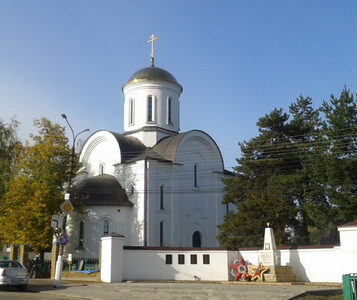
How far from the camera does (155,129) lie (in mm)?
34656

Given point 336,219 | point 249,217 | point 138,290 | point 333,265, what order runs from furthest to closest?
1. point 249,217
2. point 336,219
3. point 333,265
4. point 138,290

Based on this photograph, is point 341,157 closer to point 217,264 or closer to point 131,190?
point 217,264

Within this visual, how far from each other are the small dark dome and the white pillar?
695 inches

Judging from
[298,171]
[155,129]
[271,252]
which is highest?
[155,129]

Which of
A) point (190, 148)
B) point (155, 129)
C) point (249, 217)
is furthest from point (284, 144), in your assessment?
point (155, 129)

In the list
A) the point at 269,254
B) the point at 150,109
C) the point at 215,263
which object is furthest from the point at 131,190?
the point at 269,254

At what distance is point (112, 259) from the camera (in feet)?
67.6

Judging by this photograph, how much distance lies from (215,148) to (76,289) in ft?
66.6

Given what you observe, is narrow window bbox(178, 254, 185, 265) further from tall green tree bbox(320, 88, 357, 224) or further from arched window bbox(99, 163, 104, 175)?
arched window bbox(99, 163, 104, 175)

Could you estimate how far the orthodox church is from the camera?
29891 millimetres

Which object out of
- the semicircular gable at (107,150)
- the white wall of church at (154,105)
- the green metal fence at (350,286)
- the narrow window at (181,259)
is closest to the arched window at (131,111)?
the white wall of church at (154,105)

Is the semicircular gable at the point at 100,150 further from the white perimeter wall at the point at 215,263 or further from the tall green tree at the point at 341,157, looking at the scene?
the tall green tree at the point at 341,157

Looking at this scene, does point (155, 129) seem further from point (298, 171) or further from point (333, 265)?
point (333, 265)

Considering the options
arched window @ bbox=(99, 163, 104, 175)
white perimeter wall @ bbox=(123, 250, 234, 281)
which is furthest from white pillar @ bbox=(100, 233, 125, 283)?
arched window @ bbox=(99, 163, 104, 175)
